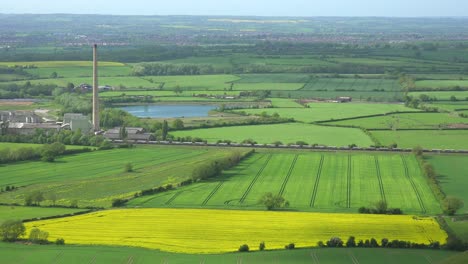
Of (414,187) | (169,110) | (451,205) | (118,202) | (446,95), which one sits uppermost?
(451,205)

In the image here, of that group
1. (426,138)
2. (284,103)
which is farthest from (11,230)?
(284,103)

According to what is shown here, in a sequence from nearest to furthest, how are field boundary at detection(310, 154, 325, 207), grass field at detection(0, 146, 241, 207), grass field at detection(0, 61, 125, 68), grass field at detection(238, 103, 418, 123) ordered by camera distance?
field boundary at detection(310, 154, 325, 207), grass field at detection(0, 146, 241, 207), grass field at detection(238, 103, 418, 123), grass field at detection(0, 61, 125, 68)

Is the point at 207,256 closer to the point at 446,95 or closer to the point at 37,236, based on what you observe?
the point at 37,236

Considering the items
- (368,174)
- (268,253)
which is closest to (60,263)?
(268,253)

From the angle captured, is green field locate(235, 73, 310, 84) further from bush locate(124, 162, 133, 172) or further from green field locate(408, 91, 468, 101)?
bush locate(124, 162, 133, 172)

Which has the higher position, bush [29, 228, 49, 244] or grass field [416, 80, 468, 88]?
bush [29, 228, 49, 244]

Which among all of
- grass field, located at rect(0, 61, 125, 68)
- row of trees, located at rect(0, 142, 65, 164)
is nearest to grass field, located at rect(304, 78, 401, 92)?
grass field, located at rect(0, 61, 125, 68)
